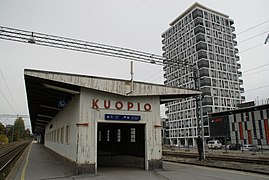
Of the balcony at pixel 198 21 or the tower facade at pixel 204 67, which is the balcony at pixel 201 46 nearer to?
the tower facade at pixel 204 67

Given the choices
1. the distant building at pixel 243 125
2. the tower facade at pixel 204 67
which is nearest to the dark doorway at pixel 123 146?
the distant building at pixel 243 125

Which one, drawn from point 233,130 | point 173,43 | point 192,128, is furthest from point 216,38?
point 233,130

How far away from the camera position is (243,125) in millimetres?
53062

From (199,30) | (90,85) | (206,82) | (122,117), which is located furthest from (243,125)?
→ (90,85)

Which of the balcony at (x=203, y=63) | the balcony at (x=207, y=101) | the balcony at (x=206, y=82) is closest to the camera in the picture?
the balcony at (x=207, y=101)

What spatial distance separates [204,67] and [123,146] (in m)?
61.0

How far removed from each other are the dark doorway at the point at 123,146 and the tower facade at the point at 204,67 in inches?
2066

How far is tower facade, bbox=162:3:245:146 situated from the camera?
72938mm

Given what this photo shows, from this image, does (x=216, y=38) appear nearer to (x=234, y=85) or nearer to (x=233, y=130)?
(x=234, y=85)

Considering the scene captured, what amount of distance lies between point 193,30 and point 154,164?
72004mm

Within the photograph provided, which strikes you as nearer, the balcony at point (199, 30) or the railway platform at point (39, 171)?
the railway platform at point (39, 171)

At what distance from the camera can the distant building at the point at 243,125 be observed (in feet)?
158

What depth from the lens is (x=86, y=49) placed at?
14.8 meters

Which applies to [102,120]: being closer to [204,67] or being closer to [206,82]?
[206,82]
